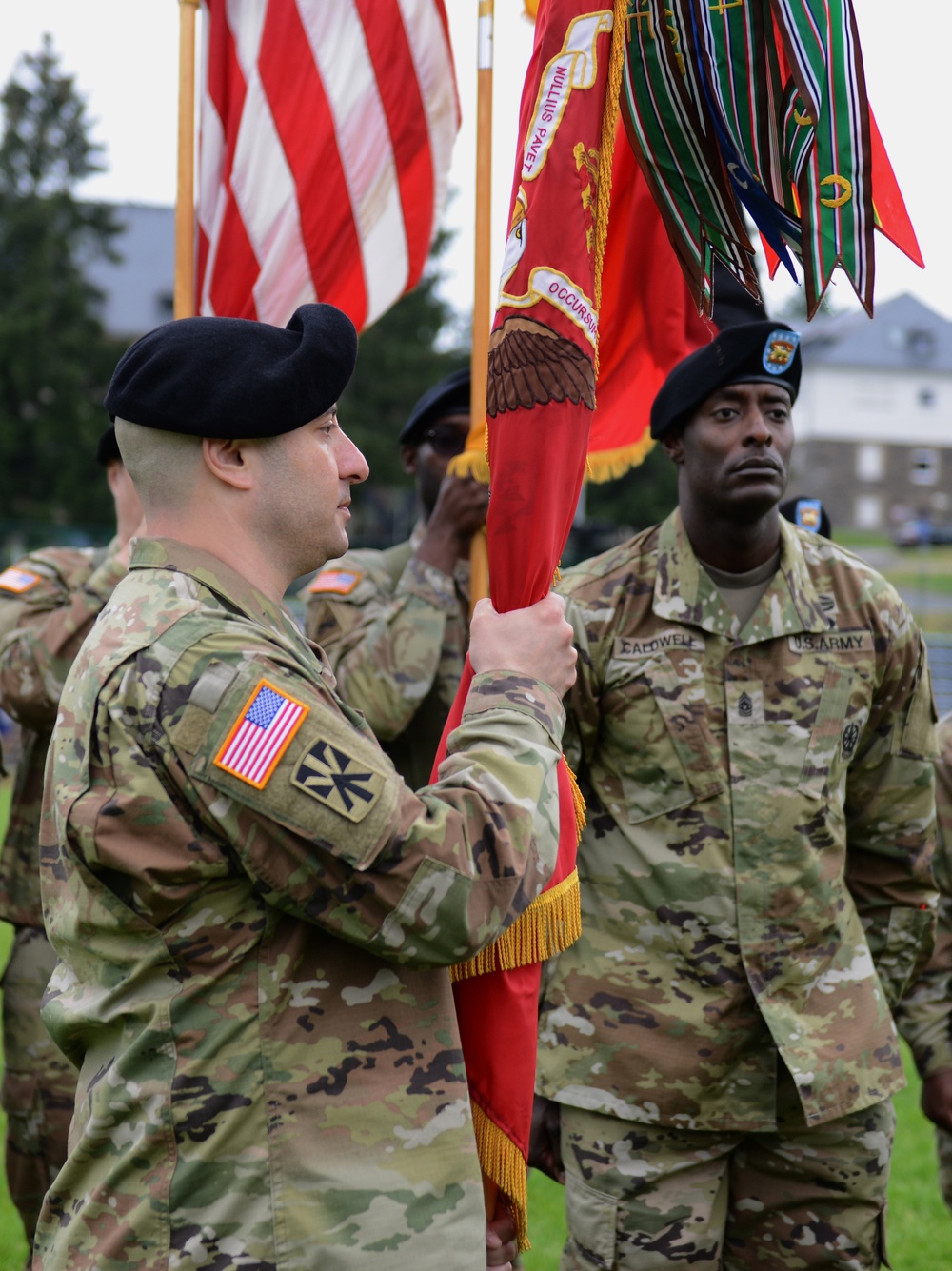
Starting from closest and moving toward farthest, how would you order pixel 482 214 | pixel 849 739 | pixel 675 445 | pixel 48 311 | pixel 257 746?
pixel 257 746 < pixel 482 214 < pixel 849 739 < pixel 675 445 < pixel 48 311

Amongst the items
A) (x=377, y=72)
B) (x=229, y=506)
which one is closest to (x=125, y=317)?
(x=377, y=72)

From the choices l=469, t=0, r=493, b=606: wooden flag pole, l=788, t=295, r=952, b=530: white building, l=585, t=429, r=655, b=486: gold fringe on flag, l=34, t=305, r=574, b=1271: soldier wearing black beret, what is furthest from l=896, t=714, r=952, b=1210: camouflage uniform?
l=788, t=295, r=952, b=530: white building

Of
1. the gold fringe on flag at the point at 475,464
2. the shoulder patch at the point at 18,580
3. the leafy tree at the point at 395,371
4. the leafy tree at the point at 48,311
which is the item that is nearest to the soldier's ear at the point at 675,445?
the gold fringe on flag at the point at 475,464

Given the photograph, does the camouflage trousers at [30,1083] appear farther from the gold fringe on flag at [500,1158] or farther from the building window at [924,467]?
the building window at [924,467]

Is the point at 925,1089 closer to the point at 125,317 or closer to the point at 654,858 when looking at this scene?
the point at 654,858

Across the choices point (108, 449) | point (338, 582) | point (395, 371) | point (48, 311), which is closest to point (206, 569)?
point (338, 582)

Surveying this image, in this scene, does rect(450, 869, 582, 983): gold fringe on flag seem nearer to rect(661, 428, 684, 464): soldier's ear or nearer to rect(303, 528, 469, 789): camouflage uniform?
rect(661, 428, 684, 464): soldier's ear

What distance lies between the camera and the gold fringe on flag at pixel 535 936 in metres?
2.22

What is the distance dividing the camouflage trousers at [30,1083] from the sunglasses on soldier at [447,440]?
203cm

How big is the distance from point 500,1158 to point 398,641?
2100 millimetres

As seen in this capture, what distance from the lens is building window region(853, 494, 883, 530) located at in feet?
184

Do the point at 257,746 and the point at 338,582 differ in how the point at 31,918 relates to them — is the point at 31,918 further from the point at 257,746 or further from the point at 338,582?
the point at 257,746

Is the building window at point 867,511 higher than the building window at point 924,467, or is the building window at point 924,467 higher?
the building window at point 924,467

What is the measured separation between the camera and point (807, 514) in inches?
219
